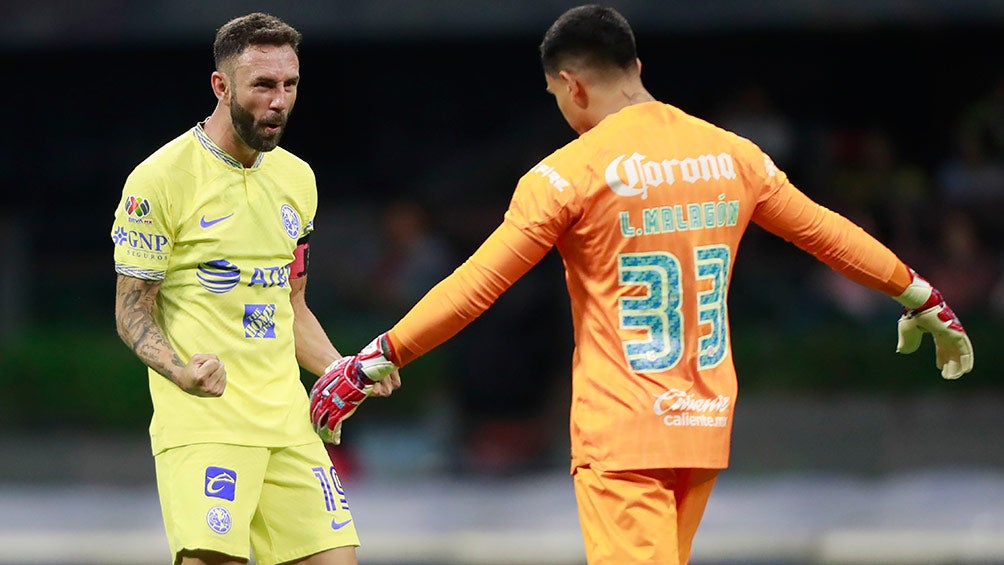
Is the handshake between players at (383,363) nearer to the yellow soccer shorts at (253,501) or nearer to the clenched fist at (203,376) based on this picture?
the yellow soccer shorts at (253,501)

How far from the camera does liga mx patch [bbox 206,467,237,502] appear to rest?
14.1 feet

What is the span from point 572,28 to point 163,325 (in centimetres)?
143

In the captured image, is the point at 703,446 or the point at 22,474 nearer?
the point at 703,446

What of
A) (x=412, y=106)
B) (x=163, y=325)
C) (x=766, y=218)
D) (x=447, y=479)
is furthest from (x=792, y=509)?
(x=412, y=106)

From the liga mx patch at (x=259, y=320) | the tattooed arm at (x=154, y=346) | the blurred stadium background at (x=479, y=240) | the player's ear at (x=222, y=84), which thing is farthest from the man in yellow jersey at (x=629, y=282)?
the blurred stadium background at (x=479, y=240)

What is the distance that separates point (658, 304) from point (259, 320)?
3.81 feet

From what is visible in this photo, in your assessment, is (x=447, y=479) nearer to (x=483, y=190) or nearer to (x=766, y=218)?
(x=483, y=190)

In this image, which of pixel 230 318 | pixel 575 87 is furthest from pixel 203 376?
pixel 575 87

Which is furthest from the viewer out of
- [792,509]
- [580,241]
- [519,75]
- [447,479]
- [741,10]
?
[519,75]

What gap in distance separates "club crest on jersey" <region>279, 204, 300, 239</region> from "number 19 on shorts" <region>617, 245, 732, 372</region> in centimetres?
103

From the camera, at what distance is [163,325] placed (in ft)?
14.3

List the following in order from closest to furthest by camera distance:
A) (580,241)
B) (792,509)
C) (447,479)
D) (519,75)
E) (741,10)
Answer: (580,241)
(792,509)
(447,479)
(741,10)
(519,75)

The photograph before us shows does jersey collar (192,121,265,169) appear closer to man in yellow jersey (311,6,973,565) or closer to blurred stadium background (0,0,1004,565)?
man in yellow jersey (311,6,973,565)

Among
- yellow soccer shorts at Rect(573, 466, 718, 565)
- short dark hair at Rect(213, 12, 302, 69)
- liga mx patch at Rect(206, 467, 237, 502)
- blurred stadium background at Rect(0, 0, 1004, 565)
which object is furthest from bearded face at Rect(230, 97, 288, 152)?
blurred stadium background at Rect(0, 0, 1004, 565)
